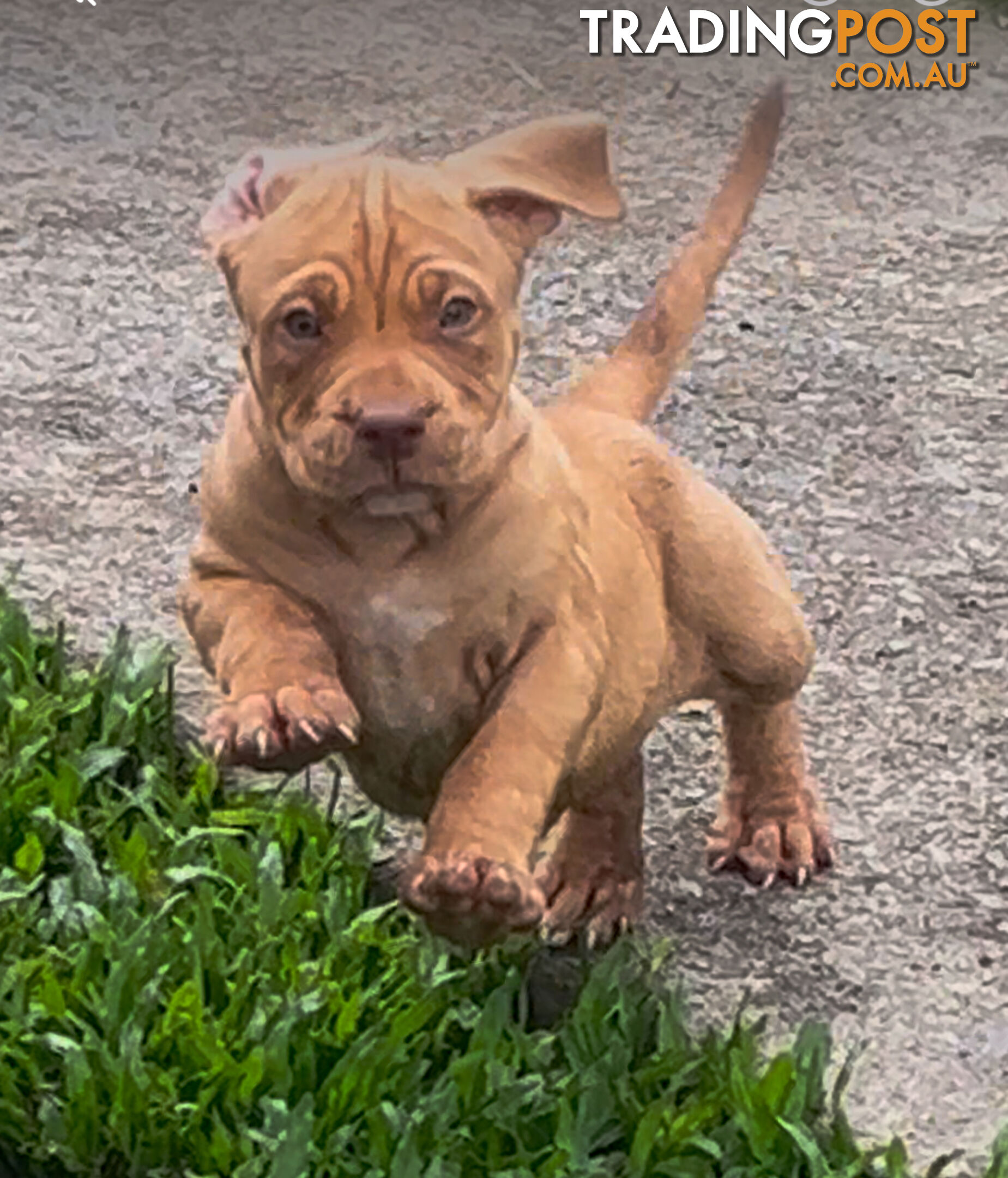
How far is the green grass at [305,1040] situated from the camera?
2232mm

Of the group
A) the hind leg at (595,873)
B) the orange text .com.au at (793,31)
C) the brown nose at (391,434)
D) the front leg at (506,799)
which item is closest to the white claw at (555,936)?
the hind leg at (595,873)

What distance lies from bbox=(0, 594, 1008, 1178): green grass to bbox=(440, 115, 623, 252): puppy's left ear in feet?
3.51

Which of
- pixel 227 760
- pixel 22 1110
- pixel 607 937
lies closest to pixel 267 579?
pixel 227 760

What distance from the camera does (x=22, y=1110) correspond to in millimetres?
2271

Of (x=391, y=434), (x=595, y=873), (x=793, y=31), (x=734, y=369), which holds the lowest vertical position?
(x=595, y=873)

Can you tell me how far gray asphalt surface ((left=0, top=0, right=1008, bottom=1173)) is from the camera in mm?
2854

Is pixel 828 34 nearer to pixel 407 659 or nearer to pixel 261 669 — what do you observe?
pixel 407 659

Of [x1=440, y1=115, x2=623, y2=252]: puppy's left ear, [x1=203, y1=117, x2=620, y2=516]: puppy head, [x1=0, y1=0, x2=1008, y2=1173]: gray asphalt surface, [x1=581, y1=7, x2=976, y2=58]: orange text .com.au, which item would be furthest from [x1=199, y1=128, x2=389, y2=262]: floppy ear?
[x1=581, y1=7, x2=976, y2=58]: orange text .com.au

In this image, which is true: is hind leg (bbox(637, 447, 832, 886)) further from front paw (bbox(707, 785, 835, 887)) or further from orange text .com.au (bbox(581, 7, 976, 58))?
orange text .com.au (bbox(581, 7, 976, 58))

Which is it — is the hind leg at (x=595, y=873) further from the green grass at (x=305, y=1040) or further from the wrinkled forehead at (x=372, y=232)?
the wrinkled forehead at (x=372, y=232)

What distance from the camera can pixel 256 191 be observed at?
1.83 metres

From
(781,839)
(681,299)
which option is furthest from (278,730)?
(781,839)

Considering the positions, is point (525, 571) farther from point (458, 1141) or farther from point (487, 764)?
point (458, 1141)

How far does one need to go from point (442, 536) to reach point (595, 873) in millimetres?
932
